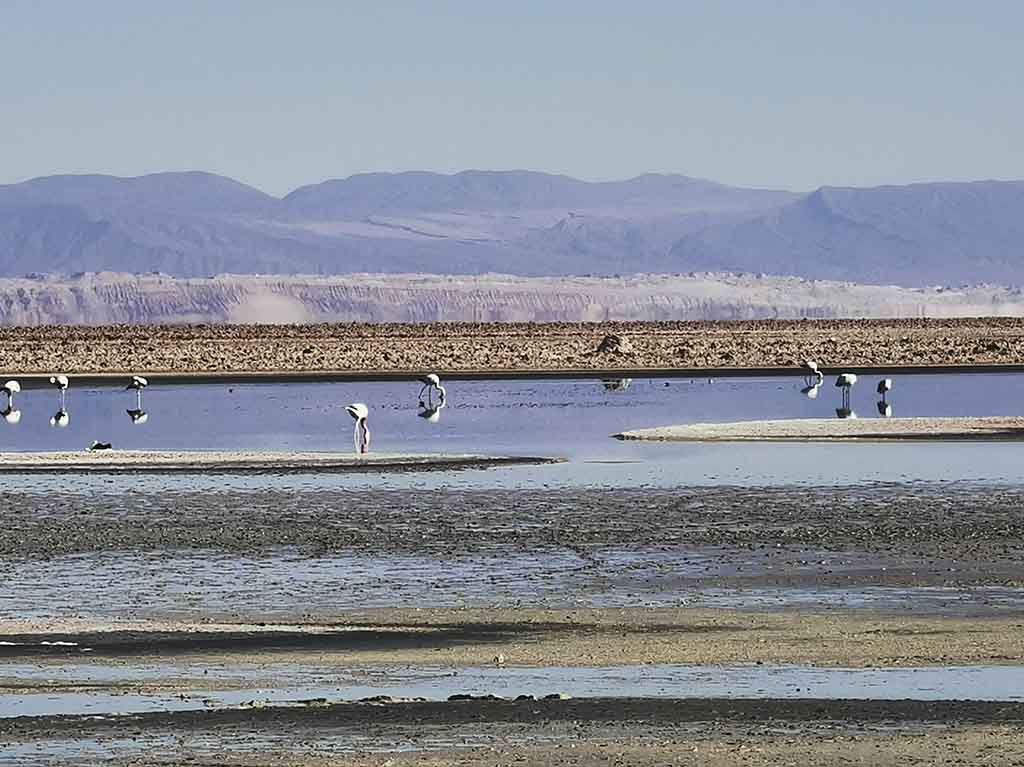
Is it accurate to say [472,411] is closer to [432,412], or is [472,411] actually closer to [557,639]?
A: [432,412]

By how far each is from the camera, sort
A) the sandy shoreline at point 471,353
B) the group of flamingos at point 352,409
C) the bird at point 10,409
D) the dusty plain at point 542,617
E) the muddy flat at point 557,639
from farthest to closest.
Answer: the sandy shoreline at point 471,353 < the bird at point 10,409 < the group of flamingos at point 352,409 < the muddy flat at point 557,639 < the dusty plain at point 542,617

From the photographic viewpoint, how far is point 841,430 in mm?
37938

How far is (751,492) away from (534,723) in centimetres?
1544

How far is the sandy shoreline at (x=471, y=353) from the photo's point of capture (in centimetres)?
7131

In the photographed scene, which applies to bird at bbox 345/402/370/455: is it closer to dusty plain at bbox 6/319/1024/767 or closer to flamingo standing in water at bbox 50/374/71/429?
dusty plain at bbox 6/319/1024/767

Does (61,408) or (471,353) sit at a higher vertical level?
(471,353)

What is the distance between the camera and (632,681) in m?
14.2

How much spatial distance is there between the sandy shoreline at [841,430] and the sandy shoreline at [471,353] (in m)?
28.1

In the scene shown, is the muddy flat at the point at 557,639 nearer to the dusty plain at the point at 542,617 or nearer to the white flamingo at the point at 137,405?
the dusty plain at the point at 542,617

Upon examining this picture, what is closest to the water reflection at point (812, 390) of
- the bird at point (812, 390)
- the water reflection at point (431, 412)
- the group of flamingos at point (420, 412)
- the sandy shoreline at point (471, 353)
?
the bird at point (812, 390)

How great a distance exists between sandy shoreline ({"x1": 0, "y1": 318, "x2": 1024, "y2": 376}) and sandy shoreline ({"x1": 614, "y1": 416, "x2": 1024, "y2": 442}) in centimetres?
2808

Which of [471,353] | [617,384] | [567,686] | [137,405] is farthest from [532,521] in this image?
[471,353]

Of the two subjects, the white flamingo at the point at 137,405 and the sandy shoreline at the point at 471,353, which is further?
the sandy shoreline at the point at 471,353

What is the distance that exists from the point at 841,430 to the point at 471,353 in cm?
4298
